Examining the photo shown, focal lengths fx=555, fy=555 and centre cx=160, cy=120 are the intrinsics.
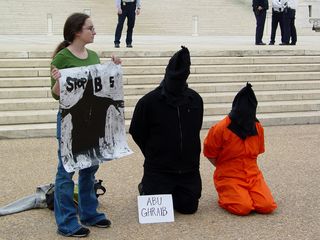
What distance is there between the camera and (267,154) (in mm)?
7309

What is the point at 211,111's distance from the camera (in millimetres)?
9633

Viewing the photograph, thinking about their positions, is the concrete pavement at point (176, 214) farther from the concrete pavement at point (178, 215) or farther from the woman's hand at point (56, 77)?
the woman's hand at point (56, 77)

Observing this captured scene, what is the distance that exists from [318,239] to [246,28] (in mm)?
27520

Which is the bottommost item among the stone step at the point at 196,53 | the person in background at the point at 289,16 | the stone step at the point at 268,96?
the stone step at the point at 268,96

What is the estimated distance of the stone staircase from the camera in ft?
29.3

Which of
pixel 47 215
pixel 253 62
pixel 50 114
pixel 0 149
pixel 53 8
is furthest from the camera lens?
pixel 53 8

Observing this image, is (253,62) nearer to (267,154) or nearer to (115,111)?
(267,154)

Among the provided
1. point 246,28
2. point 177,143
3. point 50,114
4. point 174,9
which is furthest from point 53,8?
point 177,143

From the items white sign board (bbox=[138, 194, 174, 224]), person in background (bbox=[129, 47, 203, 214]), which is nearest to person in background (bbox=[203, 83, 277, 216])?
person in background (bbox=[129, 47, 203, 214])

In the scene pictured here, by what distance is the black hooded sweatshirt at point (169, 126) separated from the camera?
4.91 metres

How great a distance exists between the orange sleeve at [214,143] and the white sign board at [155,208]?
611 mm

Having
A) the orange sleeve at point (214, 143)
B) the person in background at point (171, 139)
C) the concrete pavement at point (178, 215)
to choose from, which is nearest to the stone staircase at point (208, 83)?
the concrete pavement at point (178, 215)

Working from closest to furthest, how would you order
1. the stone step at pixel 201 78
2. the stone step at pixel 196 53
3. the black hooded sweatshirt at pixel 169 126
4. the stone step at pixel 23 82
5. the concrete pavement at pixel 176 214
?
the concrete pavement at pixel 176 214 → the black hooded sweatshirt at pixel 169 126 → the stone step at pixel 23 82 → the stone step at pixel 201 78 → the stone step at pixel 196 53

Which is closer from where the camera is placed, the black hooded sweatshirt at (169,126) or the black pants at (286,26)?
the black hooded sweatshirt at (169,126)
